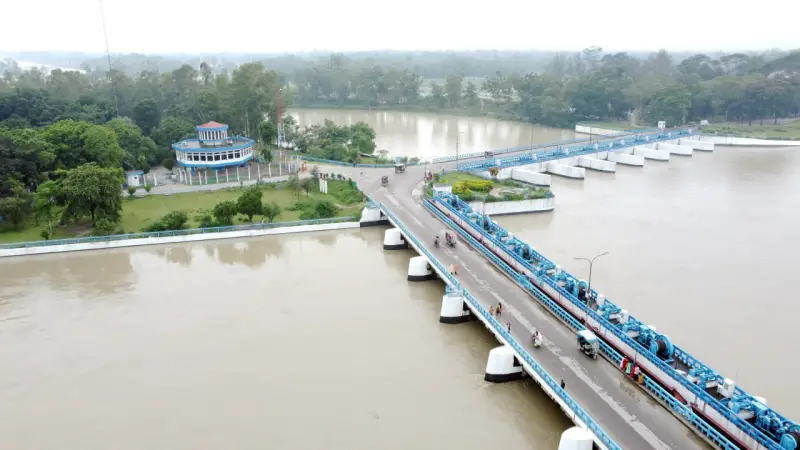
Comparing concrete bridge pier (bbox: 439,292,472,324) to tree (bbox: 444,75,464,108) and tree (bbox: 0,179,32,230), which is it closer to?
tree (bbox: 0,179,32,230)

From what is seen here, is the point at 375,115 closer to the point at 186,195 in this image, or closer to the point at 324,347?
the point at 186,195

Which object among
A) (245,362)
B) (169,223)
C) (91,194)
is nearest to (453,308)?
(245,362)

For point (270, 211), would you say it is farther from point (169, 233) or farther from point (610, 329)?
point (610, 329)

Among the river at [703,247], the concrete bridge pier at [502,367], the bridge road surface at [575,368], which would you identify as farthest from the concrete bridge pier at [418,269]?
the concrete bridge pier at [502,367]

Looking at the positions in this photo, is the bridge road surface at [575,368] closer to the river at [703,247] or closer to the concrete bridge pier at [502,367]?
the concrete bridge pier at [502,367]

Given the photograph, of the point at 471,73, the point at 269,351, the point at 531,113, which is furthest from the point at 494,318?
the point at 471,73

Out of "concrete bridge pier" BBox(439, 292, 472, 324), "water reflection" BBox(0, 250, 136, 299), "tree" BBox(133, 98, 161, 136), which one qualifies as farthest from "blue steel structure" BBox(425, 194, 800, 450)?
"tree" BBox(133, 98, 161, 136)

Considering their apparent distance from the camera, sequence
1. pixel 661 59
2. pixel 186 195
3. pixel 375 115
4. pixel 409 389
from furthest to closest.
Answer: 1. pixel 661 59
2. pixel 375 115
3. pixel 186 195
4. pixel 409 389
